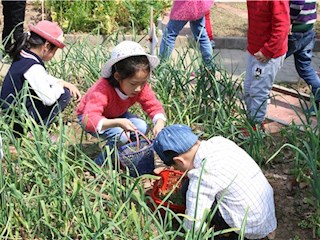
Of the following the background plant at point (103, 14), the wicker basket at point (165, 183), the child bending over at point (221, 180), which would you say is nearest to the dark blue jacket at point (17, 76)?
the wicker basket at point (165, 183)

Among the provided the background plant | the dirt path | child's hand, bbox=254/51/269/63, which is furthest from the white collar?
the dirt path

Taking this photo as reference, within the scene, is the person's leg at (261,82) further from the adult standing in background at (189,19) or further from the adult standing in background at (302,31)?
the adult standing in background at (189,19)

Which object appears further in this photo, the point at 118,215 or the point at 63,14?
the point at 63,14

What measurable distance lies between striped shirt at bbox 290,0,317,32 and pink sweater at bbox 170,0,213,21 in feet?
3.29

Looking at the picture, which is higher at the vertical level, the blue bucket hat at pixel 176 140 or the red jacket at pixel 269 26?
the red jacket at pixel 269 26

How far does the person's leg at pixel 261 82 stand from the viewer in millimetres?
3676

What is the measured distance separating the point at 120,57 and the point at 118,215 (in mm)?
960

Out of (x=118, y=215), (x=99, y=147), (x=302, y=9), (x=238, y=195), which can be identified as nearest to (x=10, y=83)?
(x=99, y=147)

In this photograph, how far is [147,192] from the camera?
10.2ft

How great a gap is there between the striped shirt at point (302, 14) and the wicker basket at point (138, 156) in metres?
1.41

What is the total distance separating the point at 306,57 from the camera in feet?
13.6

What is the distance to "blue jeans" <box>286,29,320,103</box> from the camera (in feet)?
12.9

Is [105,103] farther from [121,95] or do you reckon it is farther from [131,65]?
[131,65]

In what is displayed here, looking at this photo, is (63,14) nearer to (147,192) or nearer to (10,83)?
(10,83)
